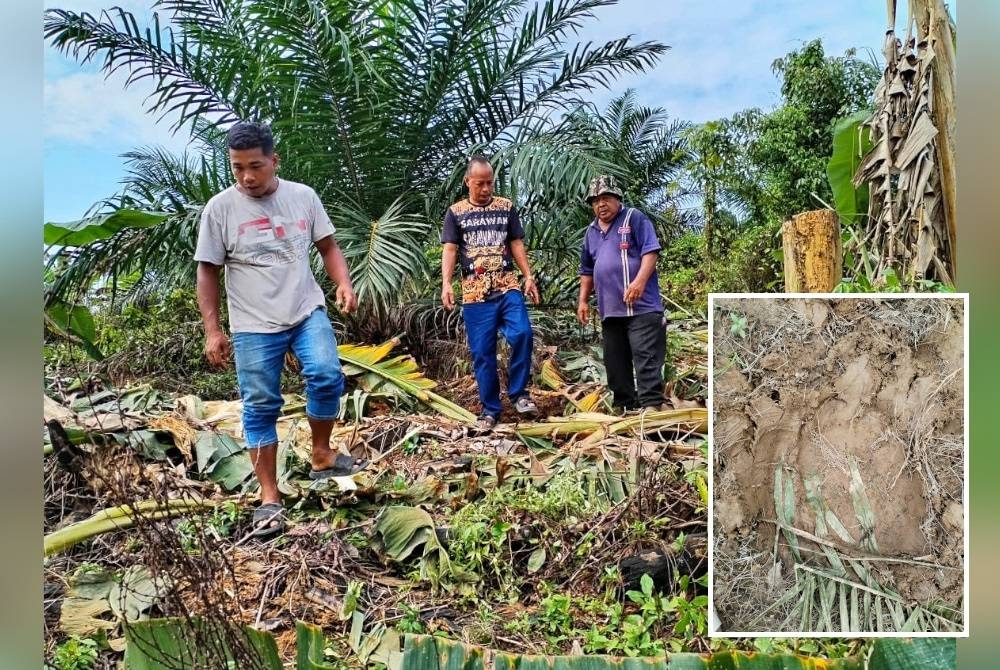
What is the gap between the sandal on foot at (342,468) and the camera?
327 cm

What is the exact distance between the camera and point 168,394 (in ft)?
11.5

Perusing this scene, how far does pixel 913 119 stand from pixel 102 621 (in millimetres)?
3950

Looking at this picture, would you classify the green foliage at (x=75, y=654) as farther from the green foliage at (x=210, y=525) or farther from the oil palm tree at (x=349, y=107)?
the oil palm tree at (x=349, y=107)

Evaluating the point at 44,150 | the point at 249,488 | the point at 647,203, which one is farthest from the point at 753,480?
the point at 44,150

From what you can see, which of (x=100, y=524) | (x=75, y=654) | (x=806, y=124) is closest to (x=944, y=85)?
(x=806, y=124)

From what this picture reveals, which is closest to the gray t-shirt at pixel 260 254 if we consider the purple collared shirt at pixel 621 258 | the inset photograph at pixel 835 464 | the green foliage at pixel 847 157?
the purple collared shirt at pixel 621 258

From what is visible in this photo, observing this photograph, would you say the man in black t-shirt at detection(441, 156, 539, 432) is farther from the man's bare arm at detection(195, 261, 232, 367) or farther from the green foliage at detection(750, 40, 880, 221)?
the green foliage at detection(750, 40, 880, 221)

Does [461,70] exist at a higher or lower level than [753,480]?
higher

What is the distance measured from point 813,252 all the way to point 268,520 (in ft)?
8.15

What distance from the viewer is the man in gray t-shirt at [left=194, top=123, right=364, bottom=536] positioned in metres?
3.11

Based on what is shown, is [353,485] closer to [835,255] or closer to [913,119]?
[835,255]

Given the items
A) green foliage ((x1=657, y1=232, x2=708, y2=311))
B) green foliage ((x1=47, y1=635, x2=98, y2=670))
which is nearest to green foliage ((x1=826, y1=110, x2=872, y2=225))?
green foliage ((x1=657, y1=232, x2=708, y2=311))

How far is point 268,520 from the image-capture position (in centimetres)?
316

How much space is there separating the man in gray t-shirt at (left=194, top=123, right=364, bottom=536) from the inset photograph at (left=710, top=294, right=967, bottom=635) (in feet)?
5.29
